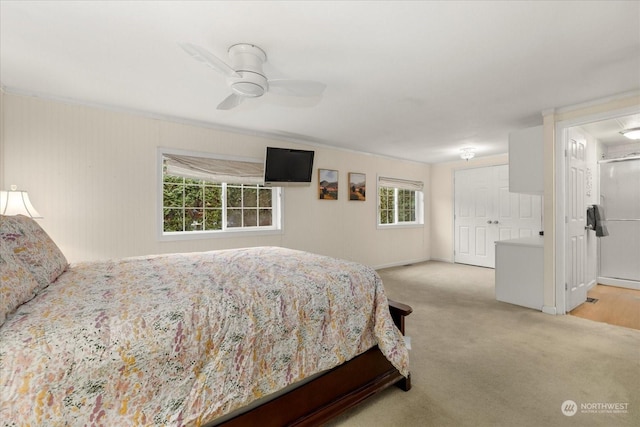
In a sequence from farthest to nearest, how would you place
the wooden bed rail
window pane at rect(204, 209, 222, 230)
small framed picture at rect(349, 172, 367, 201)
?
small framed picture at rect(349, 172, 367, 201), window pane at rect(204, 209, 222, 230), the wooden bed rail

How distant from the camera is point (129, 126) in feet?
11.2

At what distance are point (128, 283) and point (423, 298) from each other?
3467 mm

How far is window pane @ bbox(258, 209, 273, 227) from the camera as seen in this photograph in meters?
4.53

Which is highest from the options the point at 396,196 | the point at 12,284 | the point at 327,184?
the point at 327,184

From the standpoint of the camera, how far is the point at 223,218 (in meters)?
4.17

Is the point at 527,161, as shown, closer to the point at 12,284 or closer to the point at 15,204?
the point at 12,284

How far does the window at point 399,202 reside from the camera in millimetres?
6199

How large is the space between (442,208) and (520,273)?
330cm

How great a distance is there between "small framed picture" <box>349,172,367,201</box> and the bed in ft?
11.4

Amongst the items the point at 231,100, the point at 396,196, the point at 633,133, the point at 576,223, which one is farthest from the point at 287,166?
the point at 633,133

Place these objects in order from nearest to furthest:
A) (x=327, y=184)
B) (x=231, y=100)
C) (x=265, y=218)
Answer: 1. (x=231, y=100)
2. (x=265, y=218)
3. (x=327, y=184)

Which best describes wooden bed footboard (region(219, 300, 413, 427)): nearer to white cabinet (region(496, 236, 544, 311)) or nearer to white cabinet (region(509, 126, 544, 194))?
white cabinet (region(496, 236, 544, 311))

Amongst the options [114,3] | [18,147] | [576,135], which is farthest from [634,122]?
[18,147]

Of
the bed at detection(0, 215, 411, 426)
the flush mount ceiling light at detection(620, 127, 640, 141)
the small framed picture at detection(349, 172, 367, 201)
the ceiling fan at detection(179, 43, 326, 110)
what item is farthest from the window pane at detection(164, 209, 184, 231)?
the flush mount ceiling light at detection(620, 127, 640, 141)
